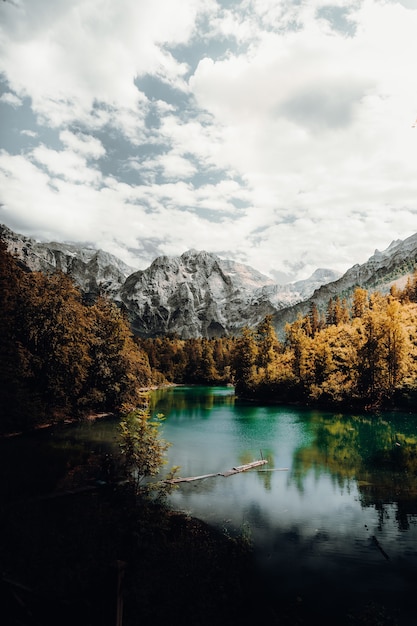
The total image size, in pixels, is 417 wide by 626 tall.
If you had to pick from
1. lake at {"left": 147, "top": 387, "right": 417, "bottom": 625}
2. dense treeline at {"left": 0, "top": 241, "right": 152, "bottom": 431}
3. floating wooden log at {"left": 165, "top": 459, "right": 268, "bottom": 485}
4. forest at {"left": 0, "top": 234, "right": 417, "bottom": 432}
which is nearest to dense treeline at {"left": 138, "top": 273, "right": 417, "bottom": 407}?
forest at {"left": 0, "top": 234, "right": 417, "bottom": 432}

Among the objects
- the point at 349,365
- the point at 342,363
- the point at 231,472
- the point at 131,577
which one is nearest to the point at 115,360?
the point at 231,472

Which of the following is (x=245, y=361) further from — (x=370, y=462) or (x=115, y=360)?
(x=370, y=462)

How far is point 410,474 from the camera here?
1048 inches

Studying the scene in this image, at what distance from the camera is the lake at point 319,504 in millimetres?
13547

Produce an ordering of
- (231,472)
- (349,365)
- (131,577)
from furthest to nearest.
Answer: (349,365) < (231,472) < (131,577)

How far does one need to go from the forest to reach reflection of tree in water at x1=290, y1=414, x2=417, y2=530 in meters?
19.1

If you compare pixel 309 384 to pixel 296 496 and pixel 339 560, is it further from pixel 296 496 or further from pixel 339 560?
pixel 339 560

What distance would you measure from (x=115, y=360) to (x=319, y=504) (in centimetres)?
3736

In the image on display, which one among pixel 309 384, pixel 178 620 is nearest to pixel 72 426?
pixel 178 620

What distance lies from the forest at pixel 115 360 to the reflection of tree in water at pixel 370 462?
19.1m

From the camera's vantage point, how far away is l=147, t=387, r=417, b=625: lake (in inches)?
533

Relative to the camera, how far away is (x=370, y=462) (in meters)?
30.3

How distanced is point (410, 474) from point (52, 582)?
79.6ft

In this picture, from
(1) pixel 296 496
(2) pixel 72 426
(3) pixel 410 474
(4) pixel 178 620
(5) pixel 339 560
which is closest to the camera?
(4) pixel 178 620
